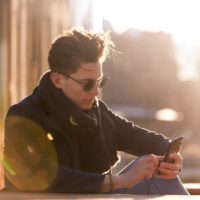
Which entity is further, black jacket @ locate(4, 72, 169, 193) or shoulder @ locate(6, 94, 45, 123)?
shoulder @ locate(6, 94, 45, 123)

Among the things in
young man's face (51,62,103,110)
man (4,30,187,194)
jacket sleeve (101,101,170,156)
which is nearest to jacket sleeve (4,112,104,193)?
man (4,30,187,194)

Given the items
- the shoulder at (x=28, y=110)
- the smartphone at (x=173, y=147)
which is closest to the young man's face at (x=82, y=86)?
the shoulder at (x=28, y=110)

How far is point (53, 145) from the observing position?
3693 mm

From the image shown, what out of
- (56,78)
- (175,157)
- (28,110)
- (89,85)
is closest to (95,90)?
(89,85)

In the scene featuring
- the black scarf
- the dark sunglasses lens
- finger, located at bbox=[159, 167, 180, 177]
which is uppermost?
the dark sunglasses lens

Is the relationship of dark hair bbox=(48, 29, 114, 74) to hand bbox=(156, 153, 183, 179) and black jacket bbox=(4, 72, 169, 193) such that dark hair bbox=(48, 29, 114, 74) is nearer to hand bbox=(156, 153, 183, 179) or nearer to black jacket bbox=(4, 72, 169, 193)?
black jacket bbox=(4, 72, 169, 193)

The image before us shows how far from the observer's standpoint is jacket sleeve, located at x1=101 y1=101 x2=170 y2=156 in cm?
439

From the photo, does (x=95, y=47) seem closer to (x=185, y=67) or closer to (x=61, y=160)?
(x=61, y=160)

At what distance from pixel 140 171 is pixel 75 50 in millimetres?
666

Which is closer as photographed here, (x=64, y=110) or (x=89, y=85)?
(x=64, y=110)

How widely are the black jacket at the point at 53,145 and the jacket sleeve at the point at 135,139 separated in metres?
0.11

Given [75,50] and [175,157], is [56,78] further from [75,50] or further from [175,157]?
[175,157]

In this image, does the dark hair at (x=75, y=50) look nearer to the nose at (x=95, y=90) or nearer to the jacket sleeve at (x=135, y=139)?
the nose at (x=95, y=90)

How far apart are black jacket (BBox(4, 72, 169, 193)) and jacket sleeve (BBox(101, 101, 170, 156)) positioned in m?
0.11
